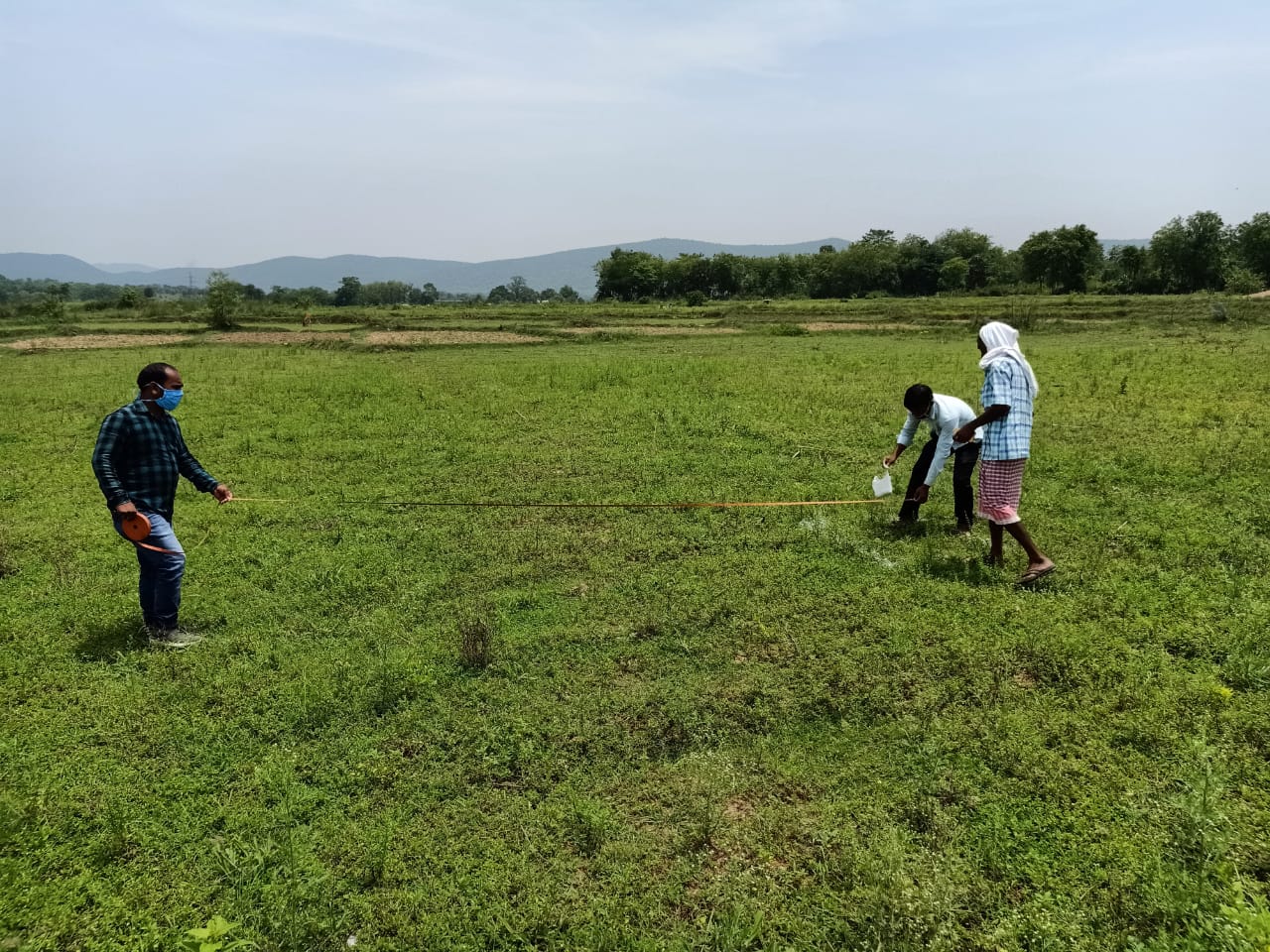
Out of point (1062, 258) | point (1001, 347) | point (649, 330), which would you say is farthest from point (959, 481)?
point (1062, 258)

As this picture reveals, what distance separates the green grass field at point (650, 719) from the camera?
3.18m

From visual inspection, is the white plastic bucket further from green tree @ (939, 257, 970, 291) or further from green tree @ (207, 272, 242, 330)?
green tree @ (939, 257, 970, 291)

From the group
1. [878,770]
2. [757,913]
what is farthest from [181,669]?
[878,770]

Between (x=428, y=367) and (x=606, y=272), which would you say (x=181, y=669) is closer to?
(x=428, y=367)

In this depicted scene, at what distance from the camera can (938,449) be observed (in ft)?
23.1

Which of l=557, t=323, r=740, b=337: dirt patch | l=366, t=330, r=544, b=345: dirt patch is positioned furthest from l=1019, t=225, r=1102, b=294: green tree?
l=366, t=330, r=544, b=345: dirt patch

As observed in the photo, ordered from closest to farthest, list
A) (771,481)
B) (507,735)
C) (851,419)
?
(507,735)
(771,481)
(851,419)

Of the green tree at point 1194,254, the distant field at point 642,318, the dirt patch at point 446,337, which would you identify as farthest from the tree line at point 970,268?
the dirt patch at point 446,337

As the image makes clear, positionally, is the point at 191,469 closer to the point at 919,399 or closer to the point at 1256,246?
the point at 919,399

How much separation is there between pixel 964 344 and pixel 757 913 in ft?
90.2

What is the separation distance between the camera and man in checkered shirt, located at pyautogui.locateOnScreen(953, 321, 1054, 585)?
5.92m

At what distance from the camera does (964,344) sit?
88.1ft

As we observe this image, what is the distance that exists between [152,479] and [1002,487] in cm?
689

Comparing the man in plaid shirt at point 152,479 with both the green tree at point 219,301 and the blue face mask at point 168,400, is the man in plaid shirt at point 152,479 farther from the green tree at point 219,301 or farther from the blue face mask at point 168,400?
the green tree at point 219,301
